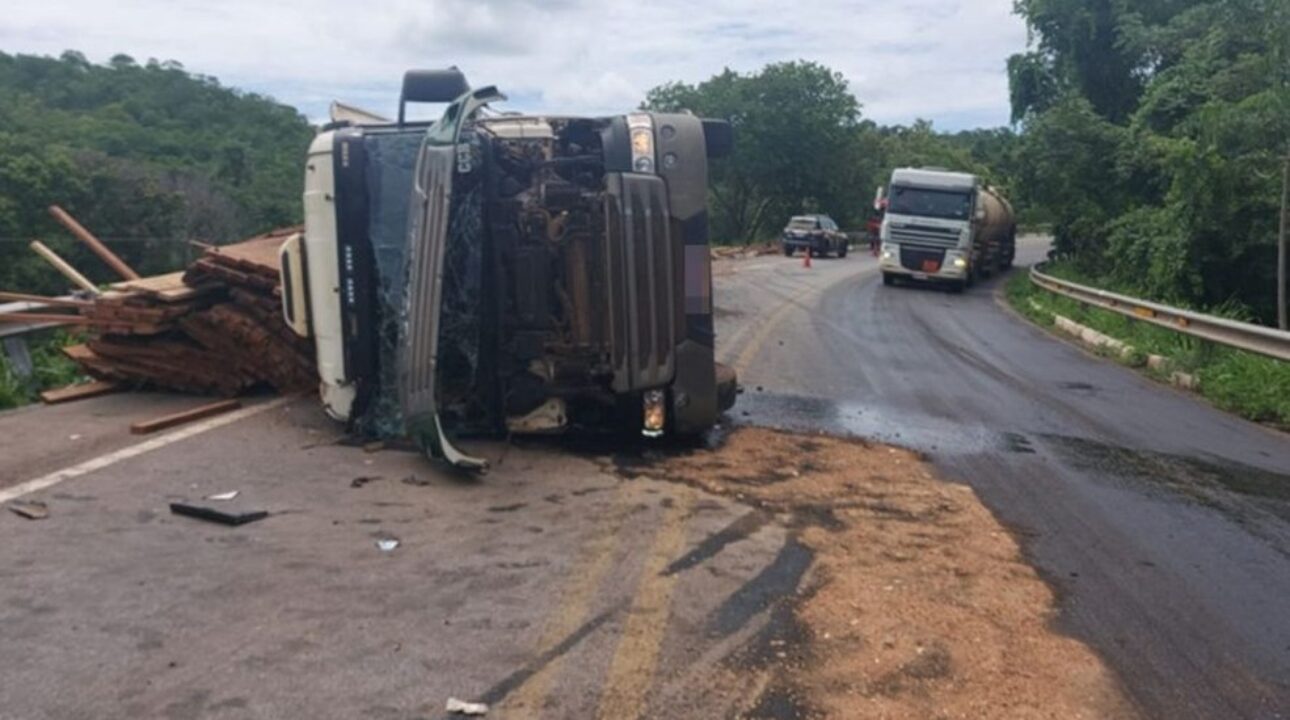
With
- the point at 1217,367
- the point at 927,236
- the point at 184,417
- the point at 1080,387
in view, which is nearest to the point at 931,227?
the point at 927,236

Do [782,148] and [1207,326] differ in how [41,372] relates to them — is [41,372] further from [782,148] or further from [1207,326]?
A: [782,148]

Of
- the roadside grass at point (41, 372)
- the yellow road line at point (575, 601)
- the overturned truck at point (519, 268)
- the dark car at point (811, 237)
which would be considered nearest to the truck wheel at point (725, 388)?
the overturned truck at point (519, 268)

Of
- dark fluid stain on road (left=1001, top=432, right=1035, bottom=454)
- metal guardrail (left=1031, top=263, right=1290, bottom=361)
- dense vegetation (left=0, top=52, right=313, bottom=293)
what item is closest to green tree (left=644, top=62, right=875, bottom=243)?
dense vegetation (left=0, top=52, right=313, bottom=293)

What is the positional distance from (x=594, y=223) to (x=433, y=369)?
1476mm

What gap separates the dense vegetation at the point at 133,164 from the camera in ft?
98.0

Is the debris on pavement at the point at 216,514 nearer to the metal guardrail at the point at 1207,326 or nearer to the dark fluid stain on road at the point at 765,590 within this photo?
the dark fluid stain on road at the point at 765,590

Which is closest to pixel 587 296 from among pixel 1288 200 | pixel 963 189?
pixel 1288 200

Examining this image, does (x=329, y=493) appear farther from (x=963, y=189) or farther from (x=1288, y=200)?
(x=963, y=189)

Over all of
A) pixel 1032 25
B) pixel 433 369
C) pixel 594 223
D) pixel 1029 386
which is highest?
pixel 1032 25

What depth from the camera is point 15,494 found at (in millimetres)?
5945

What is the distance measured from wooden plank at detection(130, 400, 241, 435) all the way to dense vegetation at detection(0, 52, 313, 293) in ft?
43.0

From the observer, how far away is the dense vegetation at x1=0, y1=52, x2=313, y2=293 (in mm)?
29859

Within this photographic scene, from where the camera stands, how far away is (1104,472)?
7680 mm

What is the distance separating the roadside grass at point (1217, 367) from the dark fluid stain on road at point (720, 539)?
6775 millimetres
